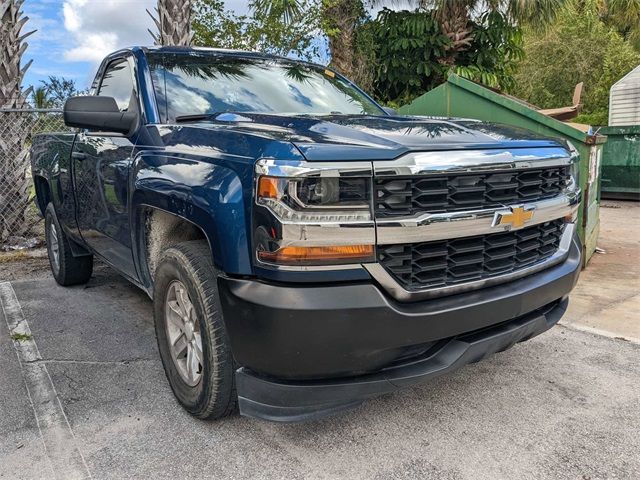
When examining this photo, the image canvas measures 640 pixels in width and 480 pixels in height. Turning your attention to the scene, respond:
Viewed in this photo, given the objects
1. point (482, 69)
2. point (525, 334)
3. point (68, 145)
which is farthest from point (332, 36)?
point (525, 334)

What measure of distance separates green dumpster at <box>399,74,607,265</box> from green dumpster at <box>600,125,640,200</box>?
5609 mm

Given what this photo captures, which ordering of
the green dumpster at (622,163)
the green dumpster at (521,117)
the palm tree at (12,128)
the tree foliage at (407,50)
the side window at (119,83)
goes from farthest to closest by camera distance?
the green dumpster at (622,163), the tree foliage at (407,50), the palm tree at (12,128), the green dumpster at (521,117), the side window at (119,83)

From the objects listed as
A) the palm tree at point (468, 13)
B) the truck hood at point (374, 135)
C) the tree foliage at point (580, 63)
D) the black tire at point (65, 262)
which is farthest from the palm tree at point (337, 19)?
the tree foliage at point (580, 63)

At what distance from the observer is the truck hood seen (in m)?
2.05

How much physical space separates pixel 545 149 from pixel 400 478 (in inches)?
64.1

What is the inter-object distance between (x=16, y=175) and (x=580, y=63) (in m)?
20.1

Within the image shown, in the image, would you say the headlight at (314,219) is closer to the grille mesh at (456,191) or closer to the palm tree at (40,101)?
the grille mesh at (456,191)

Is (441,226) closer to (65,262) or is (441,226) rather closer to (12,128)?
(65,262)

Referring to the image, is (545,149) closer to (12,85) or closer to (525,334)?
(525,334)

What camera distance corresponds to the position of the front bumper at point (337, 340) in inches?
78.2

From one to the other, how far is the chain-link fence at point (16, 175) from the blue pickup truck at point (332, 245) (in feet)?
14.6

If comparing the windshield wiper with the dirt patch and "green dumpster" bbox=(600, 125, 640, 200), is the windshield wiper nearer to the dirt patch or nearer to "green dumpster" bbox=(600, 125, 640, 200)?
the dirt patch

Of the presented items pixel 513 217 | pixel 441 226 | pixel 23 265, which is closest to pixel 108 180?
pixel 441 226

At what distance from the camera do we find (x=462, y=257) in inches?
89.6
